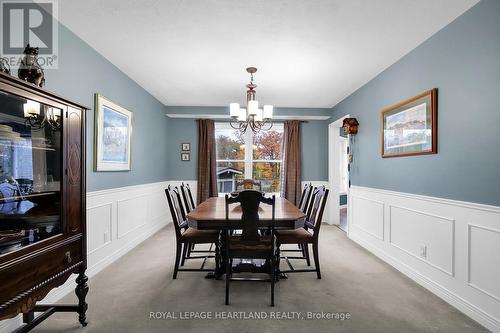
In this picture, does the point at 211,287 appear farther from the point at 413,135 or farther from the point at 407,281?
the point at 413,135

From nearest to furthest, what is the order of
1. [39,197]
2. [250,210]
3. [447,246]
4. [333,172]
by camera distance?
[39,197] < [250,210] < [447,246] < [333,172]

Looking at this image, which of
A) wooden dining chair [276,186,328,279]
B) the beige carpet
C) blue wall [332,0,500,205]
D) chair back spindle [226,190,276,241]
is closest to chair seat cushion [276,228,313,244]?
wooden dining chair [276,186,328,279]

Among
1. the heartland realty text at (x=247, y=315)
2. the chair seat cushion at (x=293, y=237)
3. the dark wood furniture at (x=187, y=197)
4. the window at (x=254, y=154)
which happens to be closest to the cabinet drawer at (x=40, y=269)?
the heartland realty text at (x=247, y=315)

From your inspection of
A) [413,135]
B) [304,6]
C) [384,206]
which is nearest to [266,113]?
[304,6]

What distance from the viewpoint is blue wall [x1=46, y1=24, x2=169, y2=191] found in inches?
103

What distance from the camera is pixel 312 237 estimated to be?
294cm

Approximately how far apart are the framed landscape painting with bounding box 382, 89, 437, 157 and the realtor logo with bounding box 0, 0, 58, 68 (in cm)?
365

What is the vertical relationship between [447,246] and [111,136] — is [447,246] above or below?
below

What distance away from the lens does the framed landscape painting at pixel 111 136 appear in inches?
125

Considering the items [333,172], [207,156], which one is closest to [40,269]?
[207,156]

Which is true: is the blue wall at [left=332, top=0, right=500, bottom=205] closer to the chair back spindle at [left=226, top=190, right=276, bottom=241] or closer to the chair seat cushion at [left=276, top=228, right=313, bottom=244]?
the chair seat cushion at [left=276, top=228, right=313, bottom=244]

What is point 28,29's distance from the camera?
226 cm

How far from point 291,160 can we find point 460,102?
145 inches

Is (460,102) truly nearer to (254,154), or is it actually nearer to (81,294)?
(81,294)
